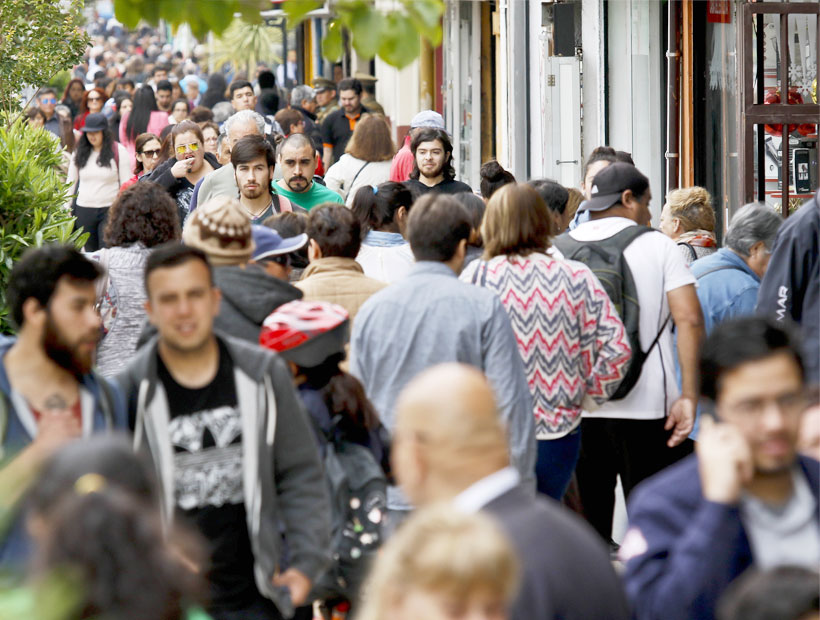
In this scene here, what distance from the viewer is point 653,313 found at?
21.8 ft

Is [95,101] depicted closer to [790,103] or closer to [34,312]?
[790,103]

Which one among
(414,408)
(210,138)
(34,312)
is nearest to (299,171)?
(210,138)

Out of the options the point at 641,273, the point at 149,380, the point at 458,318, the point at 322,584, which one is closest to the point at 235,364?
the point at 149,380

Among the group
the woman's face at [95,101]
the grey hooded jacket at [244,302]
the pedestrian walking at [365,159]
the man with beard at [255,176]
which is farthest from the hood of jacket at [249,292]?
the woman's face at [95,101]

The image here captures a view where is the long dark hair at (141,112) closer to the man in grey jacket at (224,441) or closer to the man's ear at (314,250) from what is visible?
the man's ear at (314,250)

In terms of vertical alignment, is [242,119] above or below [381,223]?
above

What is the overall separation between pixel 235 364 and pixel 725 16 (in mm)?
9351

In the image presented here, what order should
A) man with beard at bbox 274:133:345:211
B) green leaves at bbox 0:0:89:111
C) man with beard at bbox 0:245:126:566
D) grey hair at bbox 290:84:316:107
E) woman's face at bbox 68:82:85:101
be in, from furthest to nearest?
woman's face at bbox 68:82:85:101
grey hair at bbox 290:84:316:107
green leaves at bbox 0:0:89:111
man with beard at bbox 274:133:345:211
man with beard at bbox 0:245:126:566

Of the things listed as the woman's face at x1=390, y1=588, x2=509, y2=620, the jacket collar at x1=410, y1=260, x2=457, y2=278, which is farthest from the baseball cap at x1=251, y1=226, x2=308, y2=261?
the woman's face at x1=390, y1=588, x2=509, y2=620

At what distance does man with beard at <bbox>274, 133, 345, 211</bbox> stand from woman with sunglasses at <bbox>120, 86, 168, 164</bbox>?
8238 mm

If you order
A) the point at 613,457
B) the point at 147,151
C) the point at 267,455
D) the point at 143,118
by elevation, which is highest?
the point at 143,118

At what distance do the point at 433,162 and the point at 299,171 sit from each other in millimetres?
876

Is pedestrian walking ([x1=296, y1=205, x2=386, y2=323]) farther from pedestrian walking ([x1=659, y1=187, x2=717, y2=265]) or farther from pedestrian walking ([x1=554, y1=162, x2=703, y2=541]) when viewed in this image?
pedestrian walking ([x1=659, y1=187, x2=717, y2=265])

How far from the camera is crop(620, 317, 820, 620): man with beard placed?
308 cm
